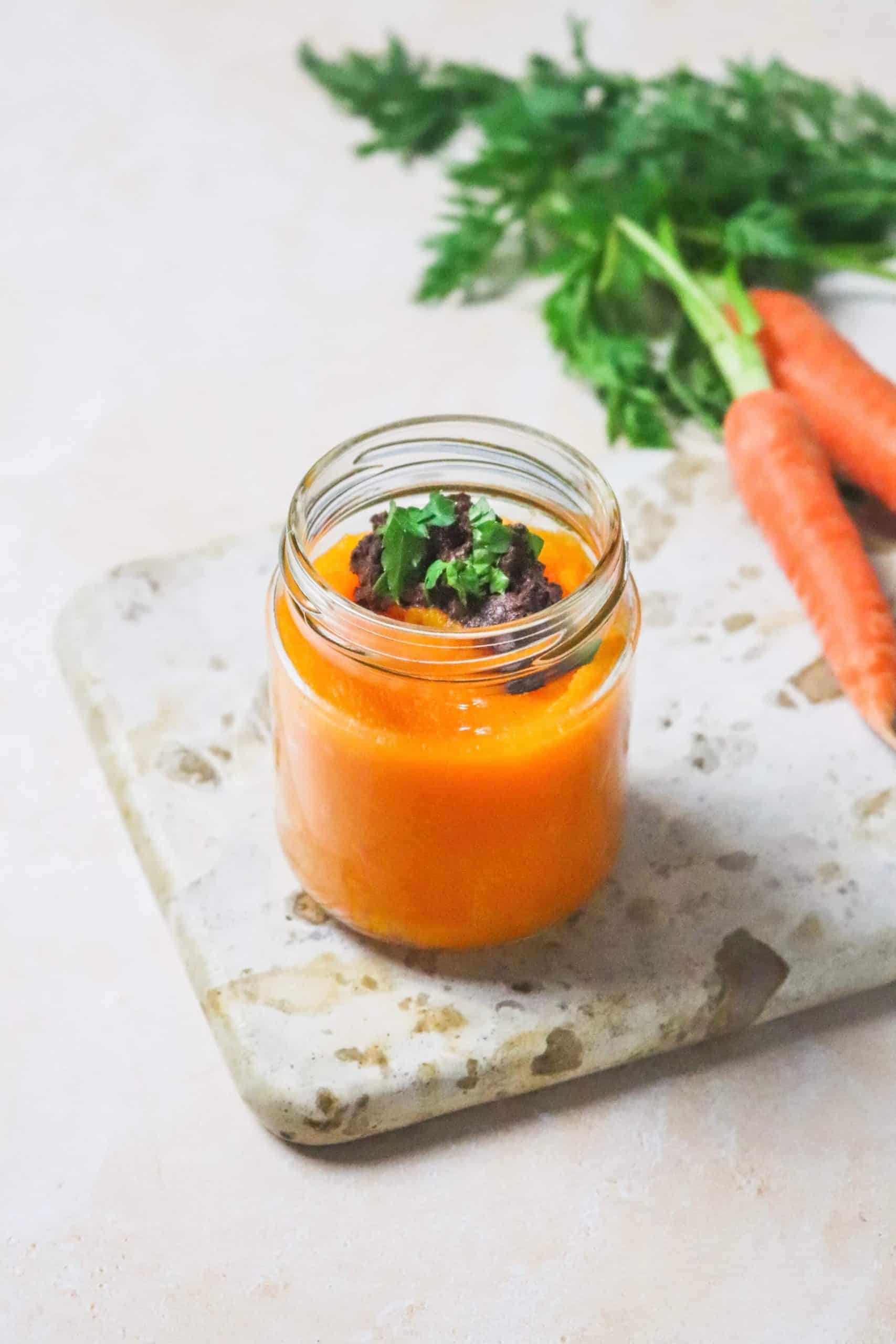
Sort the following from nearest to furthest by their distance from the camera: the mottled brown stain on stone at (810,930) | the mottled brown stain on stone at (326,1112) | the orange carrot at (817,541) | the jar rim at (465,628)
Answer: the jar rim at (465,628)
the mottled brown stain on stone at (326,1112)
the mottled brown stain on stone at (810,930)
the orange carrot at (817,541)

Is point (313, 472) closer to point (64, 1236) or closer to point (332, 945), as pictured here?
point (332, 945)

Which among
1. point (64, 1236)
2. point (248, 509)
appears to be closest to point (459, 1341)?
point (64, 1236)

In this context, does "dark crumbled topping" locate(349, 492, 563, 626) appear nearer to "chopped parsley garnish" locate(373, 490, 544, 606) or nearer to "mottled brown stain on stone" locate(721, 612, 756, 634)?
"chopped parsley garnish" locate(373, 490, 544, 606)

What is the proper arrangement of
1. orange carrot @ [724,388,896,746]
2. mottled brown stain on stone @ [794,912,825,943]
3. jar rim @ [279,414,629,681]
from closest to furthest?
jar rim @ [279,414,629,681] < mottled brown stain on stone @ [794,912,825,943] < orange carrot @ [724,388,896,746]

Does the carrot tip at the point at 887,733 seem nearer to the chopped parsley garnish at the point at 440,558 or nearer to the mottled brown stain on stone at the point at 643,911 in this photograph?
the mottled brown stain on stone at the point at 643,911

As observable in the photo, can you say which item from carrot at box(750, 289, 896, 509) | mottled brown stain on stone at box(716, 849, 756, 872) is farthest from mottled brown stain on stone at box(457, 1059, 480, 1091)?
carrot at box(750, 289, 896, 509)

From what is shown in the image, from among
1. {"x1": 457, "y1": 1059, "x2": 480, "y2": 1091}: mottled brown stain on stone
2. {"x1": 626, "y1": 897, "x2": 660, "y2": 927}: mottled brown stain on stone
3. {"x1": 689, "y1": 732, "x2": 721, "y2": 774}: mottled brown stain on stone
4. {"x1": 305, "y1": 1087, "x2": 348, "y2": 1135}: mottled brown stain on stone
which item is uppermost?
{"x1": 305, "y1": 1087, "x2": 348, "y2": 1135}: mottled brown stain on stone

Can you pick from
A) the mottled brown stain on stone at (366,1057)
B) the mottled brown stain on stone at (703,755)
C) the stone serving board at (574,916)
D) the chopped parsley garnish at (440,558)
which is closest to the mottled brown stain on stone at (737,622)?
the stone serving board at (574,916)
